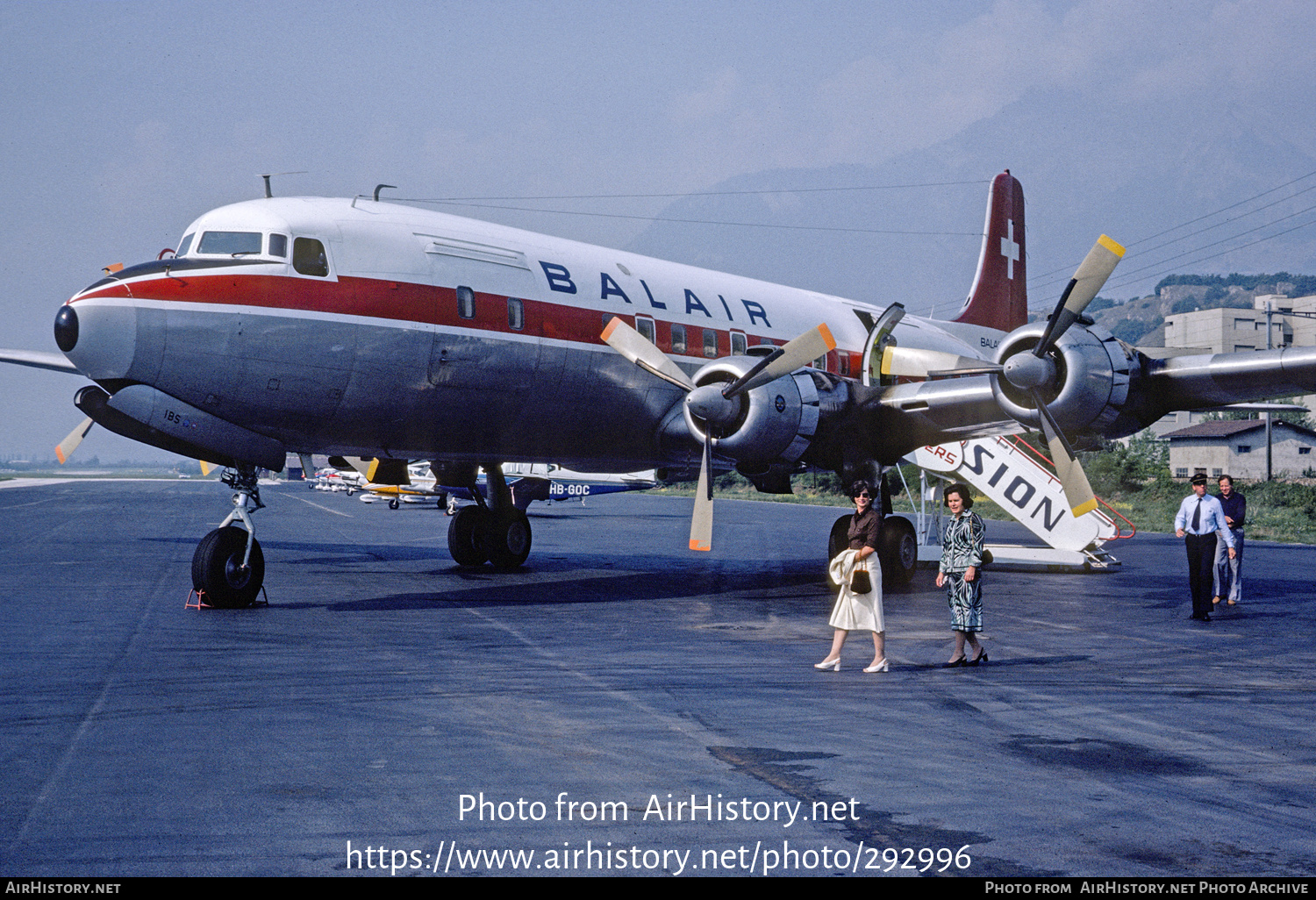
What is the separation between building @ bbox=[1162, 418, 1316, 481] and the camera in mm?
72062

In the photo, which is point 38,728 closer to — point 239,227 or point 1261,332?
point 239,227

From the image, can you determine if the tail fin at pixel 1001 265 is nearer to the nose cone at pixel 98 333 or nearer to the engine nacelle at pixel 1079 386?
the engine nacelle at pixel 1079 386

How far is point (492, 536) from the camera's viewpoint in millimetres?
21344

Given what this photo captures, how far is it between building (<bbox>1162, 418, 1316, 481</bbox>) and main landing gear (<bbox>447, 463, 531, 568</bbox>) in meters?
62.9

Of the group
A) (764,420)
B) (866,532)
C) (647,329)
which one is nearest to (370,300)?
(647,329)

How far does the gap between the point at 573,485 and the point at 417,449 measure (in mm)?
35300

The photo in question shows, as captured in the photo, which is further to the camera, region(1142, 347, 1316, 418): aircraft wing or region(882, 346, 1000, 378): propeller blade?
region(882, 346, 1000, 378): propeller blade

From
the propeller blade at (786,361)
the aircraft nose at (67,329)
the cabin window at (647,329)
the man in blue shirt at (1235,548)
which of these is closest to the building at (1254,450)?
the man in blue shirt at (1235,548)

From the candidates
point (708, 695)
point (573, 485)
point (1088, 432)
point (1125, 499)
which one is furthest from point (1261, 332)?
point (708, 695)

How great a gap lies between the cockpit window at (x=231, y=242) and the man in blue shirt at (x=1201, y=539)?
1277cm

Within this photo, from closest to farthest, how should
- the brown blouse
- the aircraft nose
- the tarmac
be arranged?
the tarmac < the brown blouse < the aircraft nose

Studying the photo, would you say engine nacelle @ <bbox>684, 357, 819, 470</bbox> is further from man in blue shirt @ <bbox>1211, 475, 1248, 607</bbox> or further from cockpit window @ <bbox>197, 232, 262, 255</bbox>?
man in blue shirt @ <bbox>1211, 475, 1248, 607</bbox>

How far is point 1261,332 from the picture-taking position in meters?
127

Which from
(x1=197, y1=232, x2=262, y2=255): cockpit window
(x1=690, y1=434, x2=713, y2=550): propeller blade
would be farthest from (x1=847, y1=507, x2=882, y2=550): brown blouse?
(x1=197, y1=232, x2=262, y2=255): cockpit window
